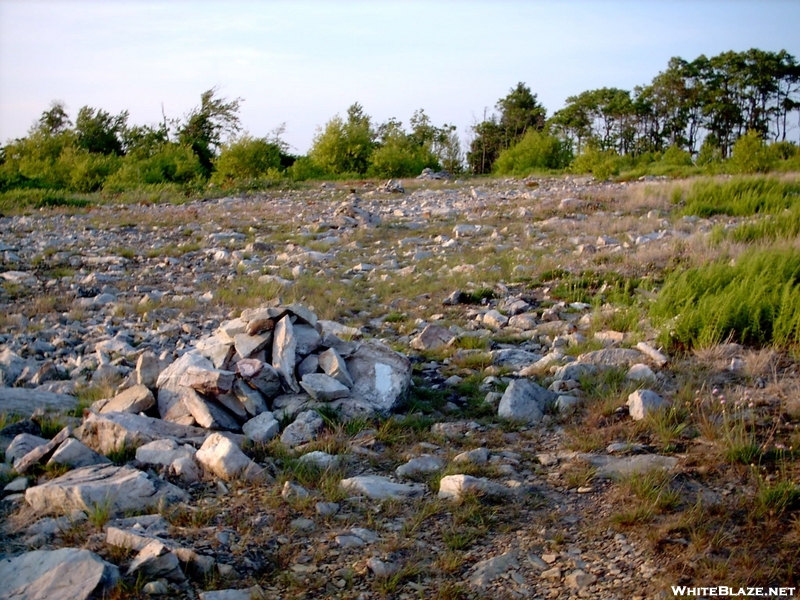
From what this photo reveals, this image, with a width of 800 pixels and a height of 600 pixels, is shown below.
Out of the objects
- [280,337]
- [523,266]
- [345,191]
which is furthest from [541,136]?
[280,337]

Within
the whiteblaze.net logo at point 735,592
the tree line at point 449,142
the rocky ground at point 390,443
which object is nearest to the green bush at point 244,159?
the tree line at point 449,142

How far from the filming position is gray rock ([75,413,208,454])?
315 centimetres

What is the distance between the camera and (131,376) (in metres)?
3.90

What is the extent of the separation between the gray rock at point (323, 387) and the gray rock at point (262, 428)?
0.25 metres

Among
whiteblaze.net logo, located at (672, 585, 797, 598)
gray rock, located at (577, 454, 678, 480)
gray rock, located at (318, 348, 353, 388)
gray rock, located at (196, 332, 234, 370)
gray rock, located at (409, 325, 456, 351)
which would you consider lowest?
whiteblaze.net logo, located at (672, 585, 797, 598)

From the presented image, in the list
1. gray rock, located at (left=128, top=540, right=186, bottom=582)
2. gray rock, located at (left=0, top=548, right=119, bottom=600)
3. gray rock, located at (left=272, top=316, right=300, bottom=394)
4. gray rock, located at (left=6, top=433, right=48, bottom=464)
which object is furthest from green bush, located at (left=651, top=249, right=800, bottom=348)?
gray rock, located at (left=6, top=433, right=48, bottom=464)

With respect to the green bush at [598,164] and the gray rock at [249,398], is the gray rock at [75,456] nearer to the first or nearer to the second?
the gray rock at [249,398]

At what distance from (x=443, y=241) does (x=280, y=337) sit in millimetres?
5844

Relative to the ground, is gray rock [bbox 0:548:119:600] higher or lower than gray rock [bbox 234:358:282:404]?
lower

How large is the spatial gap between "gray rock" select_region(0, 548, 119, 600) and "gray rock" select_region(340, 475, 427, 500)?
3.23 feet

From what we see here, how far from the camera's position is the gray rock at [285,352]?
3705mm

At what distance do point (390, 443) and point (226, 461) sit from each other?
2.71ft

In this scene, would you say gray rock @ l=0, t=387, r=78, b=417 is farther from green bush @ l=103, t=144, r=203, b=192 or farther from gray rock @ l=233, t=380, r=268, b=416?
green bush @ l=103, t=144, r=203, b=192

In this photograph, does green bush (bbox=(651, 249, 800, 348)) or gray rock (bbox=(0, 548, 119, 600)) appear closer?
gray rock (bbox=(0, 548, 119, 600))
